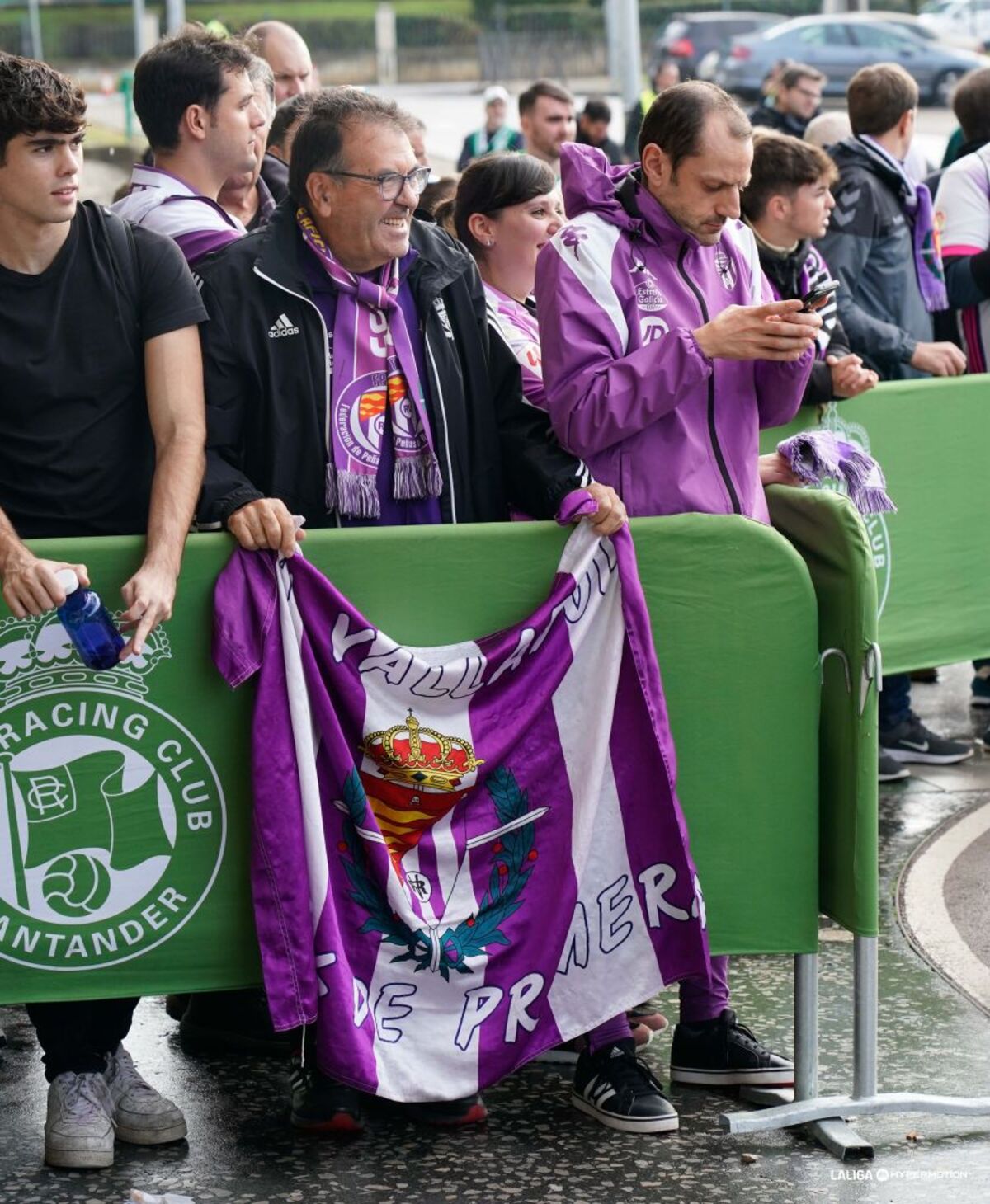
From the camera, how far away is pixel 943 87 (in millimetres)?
33250

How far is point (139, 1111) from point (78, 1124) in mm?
174

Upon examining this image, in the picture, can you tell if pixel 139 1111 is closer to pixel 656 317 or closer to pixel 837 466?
pixel 656 317

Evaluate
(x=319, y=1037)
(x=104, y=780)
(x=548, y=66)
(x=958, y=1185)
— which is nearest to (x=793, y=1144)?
(x=958, y=1185)

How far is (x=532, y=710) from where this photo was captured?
4066mm

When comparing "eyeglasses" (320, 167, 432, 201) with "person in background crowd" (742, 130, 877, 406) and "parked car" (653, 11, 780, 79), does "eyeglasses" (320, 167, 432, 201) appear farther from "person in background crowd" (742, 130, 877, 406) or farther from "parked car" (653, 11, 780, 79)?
"parked car" (653, 11, 780, 79)

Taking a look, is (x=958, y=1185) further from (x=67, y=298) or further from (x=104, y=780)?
(x=67, y=298)

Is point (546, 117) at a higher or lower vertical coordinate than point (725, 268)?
higher

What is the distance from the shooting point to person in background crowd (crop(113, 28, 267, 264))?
493 centimetres

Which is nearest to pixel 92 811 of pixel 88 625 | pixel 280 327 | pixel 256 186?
pixel 88 625

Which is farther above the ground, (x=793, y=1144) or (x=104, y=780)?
(x=104, y=780)

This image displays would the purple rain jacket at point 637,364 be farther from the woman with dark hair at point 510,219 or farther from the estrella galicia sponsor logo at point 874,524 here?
the estrella galicia sponsor logo at point 874,524

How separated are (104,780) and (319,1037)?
2.28ft

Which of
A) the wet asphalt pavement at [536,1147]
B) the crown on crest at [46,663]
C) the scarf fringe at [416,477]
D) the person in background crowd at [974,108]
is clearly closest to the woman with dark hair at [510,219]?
the scarf fringe at [416,477]

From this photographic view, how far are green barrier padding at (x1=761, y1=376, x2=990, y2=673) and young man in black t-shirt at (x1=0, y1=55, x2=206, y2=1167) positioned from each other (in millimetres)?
2837
